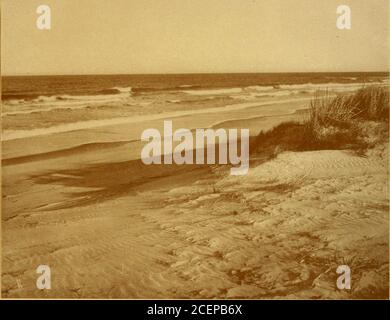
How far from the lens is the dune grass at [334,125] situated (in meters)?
4.36

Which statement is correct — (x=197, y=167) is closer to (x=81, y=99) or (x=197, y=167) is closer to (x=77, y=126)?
(x=77, y=126)

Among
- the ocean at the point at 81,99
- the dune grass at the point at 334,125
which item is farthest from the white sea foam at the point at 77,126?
the dune grass at the point at 334,125

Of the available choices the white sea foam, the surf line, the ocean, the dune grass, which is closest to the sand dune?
the surf line

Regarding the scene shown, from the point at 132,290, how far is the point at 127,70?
8.65 ft

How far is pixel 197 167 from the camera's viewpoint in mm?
4156

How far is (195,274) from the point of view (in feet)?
9.96

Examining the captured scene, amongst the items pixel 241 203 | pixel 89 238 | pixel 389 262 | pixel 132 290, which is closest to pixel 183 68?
pixel 241 203

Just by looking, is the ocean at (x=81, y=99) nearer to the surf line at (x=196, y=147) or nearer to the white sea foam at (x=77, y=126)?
the white sea foam at (x=77, y=126)

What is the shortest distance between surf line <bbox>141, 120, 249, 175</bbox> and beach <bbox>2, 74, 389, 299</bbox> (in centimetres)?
9

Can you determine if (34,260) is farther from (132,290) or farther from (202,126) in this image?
(202,126)

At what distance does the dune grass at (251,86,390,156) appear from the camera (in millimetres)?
4363

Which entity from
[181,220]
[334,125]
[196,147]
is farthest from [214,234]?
[334,125]

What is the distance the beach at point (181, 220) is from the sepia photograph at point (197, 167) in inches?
0.6

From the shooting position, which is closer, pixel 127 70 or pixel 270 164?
pixel 270 164
